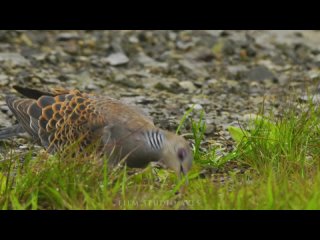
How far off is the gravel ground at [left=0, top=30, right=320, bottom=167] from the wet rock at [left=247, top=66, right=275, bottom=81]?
1 cm

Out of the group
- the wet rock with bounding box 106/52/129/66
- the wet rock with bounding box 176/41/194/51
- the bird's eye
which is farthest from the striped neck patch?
the wet rock with bounding box 176/41/194/51

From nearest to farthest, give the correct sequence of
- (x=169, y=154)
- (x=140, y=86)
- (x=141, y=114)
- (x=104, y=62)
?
1. (x=169, y=154)
2. (x=141, y=114)
3. (x=140, y=86)
4. (x=104, y=62)

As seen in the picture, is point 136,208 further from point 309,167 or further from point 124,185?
point 309,167

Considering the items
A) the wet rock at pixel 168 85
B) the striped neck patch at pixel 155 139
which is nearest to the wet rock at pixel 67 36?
the wet rock at pixel 168 85

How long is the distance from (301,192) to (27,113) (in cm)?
272

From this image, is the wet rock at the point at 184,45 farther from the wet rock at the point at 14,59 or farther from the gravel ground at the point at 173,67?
the wet rock at the point at 14,59

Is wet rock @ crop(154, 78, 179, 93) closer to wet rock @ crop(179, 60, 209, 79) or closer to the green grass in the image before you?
wet rock @ crop(179, 60, 209, 79)

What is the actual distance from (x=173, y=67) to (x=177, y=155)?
14.4ft

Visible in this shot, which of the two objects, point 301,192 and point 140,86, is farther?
point 140,86

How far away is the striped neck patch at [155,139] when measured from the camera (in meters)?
6.21

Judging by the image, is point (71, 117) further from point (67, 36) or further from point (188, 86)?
point (67, 36)

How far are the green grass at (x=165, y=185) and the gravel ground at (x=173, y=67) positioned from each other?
1356 mm
